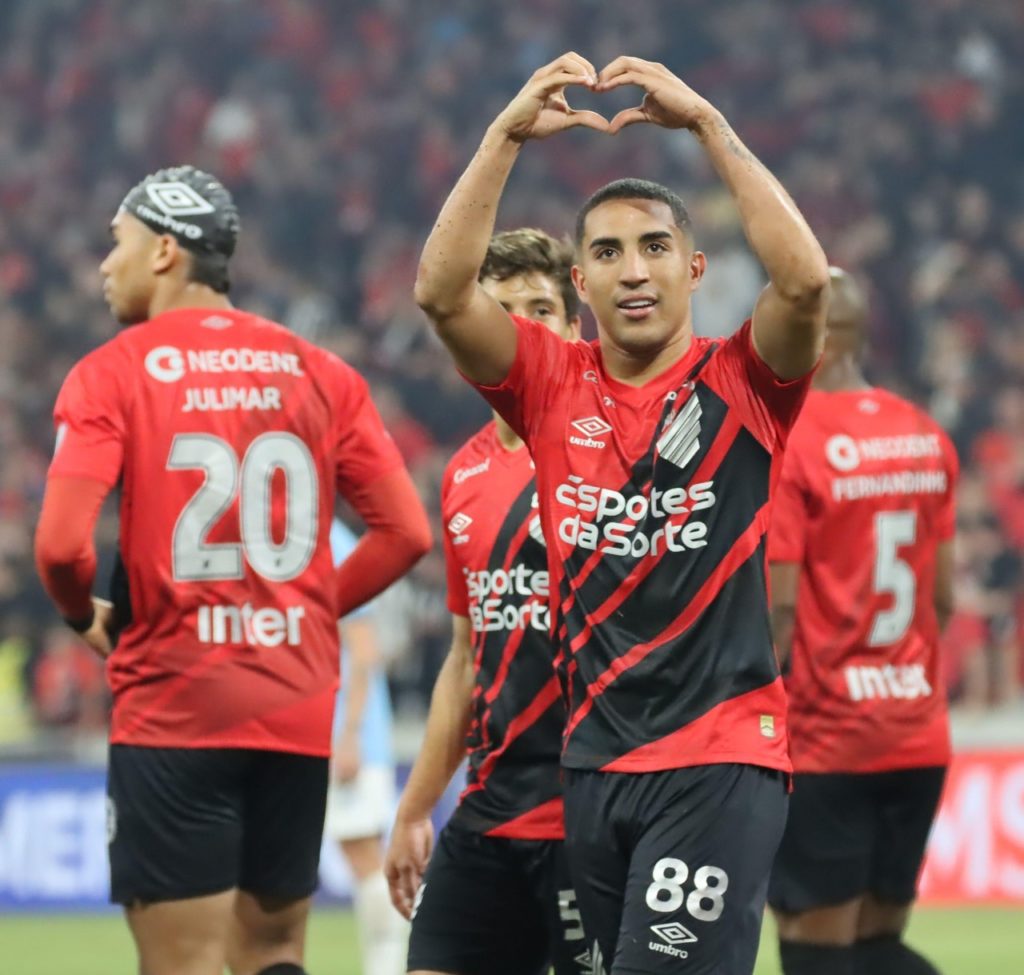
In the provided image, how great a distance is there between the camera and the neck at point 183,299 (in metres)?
5.41

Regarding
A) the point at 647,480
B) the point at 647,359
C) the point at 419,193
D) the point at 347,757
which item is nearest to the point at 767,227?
the point at 647,359

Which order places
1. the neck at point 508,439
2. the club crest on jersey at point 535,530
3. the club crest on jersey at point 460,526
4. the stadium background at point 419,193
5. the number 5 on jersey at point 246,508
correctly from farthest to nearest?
the stadium background at point 419,193
the number 5 on jersey at point 246,508
the neck at point 508,439
the club crest on jersey at point 460,526
the club crest on jersey at point 535,530

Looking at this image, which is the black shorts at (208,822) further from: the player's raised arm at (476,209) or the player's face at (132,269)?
the player's raised arm at (476,209)

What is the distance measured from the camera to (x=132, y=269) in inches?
213

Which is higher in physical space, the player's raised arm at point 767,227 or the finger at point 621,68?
the finger at point 621,68

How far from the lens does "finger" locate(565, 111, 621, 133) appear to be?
12.7 feet

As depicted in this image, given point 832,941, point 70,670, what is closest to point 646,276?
point 832,941

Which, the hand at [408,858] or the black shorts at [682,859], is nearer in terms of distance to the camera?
the black shorts at [682,859]

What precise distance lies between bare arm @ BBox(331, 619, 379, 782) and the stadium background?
3495mm

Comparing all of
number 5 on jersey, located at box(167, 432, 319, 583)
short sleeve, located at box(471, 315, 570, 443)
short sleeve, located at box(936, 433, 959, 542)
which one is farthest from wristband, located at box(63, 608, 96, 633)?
short sleeve, located at box(936, 433, 959, 542)

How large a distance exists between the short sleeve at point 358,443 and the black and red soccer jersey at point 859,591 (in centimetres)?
120

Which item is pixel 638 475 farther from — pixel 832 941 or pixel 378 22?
pixel 378 22

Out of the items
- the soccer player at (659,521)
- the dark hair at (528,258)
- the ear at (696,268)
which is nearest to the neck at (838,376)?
the dark hair at (528,258)

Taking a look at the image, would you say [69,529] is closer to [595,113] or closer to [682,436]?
[682,436]
